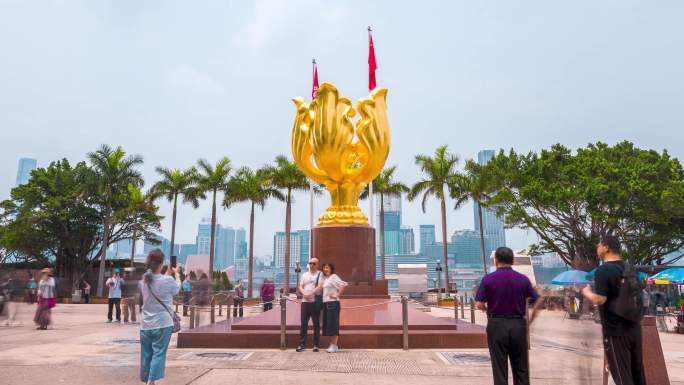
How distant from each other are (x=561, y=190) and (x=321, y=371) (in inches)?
857

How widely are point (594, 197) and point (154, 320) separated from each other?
934 inches

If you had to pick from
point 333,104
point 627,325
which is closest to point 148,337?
point 627,325

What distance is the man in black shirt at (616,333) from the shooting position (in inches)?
164

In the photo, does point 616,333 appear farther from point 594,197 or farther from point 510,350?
point 594,197

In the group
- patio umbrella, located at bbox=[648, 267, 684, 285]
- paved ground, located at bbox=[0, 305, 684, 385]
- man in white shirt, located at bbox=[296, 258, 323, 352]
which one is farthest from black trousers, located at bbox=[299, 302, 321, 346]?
patio umbrella, located at bbox=[648, 267, 684, 285]

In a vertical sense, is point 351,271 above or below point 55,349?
above

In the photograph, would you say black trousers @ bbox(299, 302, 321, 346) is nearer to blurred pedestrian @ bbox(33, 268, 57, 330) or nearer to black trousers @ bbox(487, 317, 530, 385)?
black trousers @ bbox(487, 317, 530, 385)

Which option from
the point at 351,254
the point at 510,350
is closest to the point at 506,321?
the point at 510,350

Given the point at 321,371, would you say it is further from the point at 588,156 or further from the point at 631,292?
the point at 588,156

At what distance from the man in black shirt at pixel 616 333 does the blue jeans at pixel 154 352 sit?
3799 mm

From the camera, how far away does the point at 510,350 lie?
14.3 feet

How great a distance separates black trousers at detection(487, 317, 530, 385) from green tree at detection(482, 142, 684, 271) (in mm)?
20716

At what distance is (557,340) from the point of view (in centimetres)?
1098

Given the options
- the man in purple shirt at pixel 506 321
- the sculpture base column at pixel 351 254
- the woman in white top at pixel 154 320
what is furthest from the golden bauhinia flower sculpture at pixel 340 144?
the man in purple shirt at pixel 506 321
